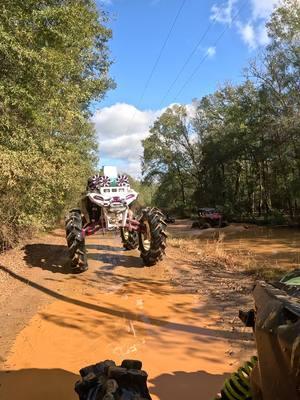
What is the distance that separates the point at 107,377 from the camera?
9.04 feet

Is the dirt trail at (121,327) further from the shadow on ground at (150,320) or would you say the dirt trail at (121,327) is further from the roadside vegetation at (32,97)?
the roadside vegetation at (32,97)

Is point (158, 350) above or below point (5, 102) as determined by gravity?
below

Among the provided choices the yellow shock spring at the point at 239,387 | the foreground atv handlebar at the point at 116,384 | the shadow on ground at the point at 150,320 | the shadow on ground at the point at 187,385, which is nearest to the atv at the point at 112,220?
the shadow on ground at the point at 150,320

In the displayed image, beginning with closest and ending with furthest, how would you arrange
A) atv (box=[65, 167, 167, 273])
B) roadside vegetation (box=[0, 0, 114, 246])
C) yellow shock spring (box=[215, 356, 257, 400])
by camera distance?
1. yellow shock spring (box=[215, 356, 257, 400])
2. roadside vegetation (box=[0, 0, 114, 246])
3. atv (box=[65, 167, 167, 273])

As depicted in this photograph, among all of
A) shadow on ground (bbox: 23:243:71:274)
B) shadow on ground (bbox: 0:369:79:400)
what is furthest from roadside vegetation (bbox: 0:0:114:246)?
shadow on ground (bbox: 0:369:79:400)

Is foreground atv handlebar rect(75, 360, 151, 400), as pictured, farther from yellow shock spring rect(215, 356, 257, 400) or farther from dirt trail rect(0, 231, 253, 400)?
dirt trail rect(0, 231, 253, 400)

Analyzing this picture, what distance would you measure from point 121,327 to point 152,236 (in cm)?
463

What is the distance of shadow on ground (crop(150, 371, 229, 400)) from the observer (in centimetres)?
440

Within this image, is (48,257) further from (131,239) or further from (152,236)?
(152,236)

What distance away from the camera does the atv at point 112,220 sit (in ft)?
36.3

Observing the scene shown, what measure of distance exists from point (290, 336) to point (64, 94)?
11499 millimetres

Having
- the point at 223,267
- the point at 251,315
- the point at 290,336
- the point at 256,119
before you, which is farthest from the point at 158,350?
the point at 256,119

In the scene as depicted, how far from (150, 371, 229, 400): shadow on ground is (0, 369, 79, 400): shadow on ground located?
2.69 feet

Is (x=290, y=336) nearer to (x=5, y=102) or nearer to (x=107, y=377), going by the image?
(x=107, y=377)
